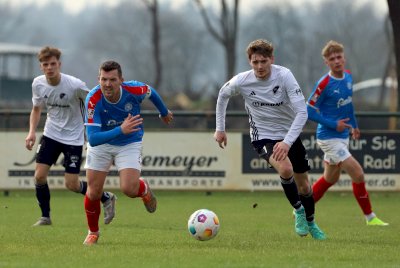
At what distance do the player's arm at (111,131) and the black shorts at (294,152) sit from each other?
5.08ft

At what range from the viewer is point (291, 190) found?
36.4 feet

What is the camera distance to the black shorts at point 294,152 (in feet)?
36.9

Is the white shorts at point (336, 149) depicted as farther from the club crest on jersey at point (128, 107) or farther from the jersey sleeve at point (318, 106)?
the club crest on jersey at point (128, 107)

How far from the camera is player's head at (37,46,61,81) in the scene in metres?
12.9

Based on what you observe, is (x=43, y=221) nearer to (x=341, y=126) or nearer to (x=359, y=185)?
(x=341, y=126)

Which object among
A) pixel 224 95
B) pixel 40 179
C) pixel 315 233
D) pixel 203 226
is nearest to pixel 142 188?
pixel 203 226

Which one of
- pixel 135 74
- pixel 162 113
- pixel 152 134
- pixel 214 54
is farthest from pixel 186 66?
pixel 162 113

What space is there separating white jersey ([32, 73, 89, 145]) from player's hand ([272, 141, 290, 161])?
3450 millimetres

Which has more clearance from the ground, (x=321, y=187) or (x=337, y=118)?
(x=337, y=118)

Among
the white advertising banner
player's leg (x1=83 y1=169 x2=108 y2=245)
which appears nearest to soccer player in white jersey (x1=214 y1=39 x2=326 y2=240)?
player's leg (x1=83 y1=169 x2=108 y2=245)

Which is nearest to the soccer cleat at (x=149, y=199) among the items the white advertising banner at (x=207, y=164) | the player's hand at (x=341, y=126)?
the player's hand at (x=341, y=126)

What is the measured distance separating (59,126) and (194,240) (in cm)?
307

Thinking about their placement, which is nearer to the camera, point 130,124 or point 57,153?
point 130,124

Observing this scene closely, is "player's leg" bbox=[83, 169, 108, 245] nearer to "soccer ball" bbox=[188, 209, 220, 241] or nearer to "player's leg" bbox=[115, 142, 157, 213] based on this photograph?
"player's leg" bbox=[115, 142, 157, 213]
